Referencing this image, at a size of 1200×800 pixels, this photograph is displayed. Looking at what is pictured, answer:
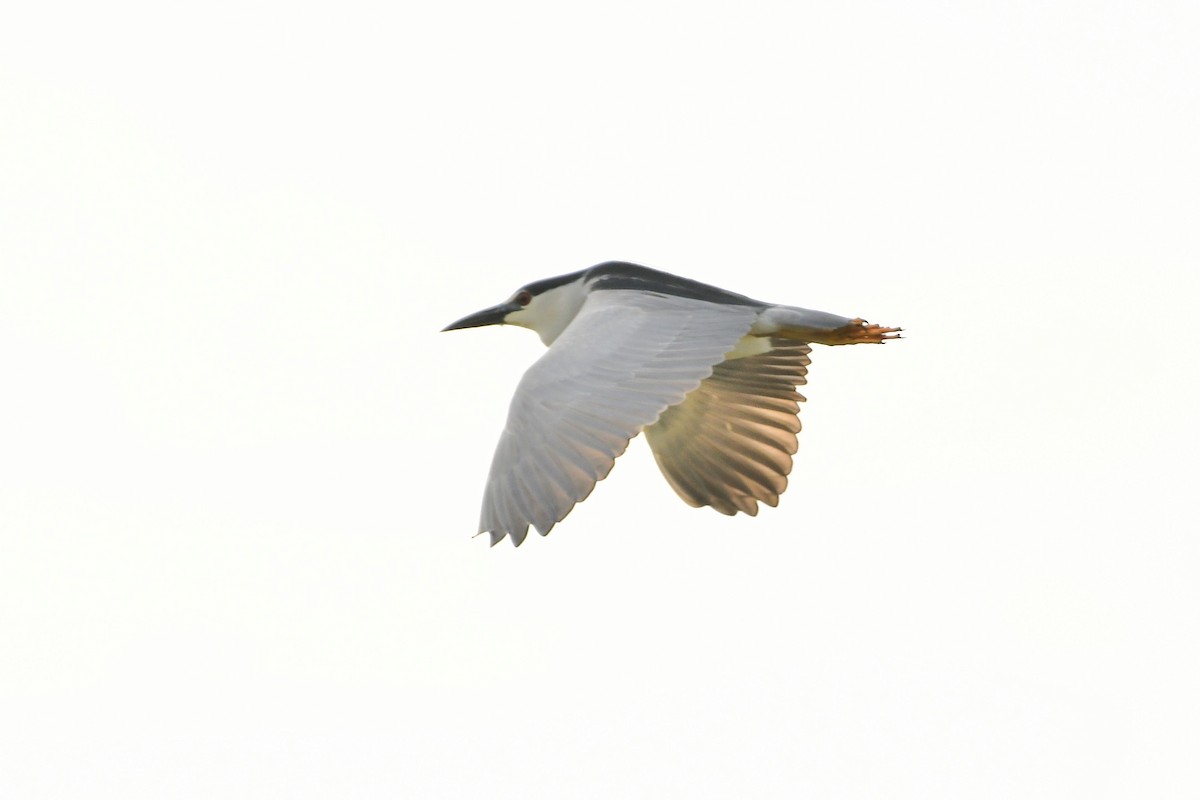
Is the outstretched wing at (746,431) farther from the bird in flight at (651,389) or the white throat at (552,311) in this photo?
the white throat at (552,311)

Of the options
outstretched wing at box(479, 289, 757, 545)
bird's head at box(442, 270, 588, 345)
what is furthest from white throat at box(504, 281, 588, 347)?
outstretched wing at box(479, 289, 757, 545)

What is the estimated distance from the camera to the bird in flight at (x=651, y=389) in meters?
10.1

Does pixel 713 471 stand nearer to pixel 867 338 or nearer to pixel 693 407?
pixel 693 407

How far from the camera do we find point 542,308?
43.0 feet

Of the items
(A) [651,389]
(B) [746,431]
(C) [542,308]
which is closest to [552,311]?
(C) [542,308]

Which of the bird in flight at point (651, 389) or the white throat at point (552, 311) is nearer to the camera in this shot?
the bird in flight at point (651, 389)

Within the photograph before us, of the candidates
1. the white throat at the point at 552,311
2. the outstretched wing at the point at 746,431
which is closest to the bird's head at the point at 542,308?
the white throat at the point at 552,311

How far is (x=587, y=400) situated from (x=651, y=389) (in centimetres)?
35

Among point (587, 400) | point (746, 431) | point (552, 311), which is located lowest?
point (746, 431)

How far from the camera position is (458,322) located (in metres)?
13.3

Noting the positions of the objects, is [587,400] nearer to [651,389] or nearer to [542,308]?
[651,389]

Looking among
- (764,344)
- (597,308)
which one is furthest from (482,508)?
(764,344)

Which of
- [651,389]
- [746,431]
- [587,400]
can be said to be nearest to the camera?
[587,400]

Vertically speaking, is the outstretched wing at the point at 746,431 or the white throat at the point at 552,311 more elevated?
the white throat at the point at 552,311
